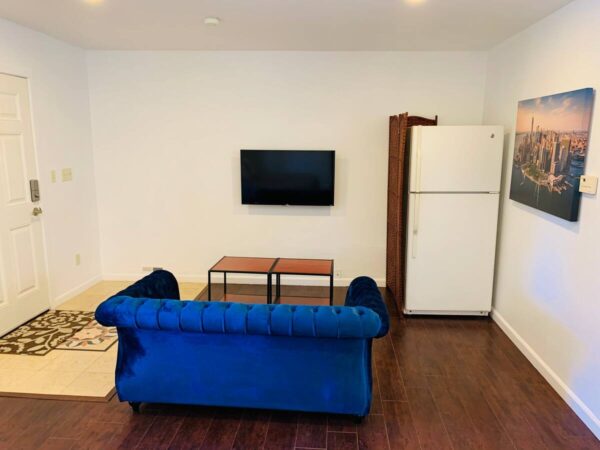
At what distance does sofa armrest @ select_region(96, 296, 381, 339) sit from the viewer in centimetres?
214

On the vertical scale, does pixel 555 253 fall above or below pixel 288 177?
below

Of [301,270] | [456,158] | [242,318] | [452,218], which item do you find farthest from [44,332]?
[456,158]

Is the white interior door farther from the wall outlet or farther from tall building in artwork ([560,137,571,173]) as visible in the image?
tall building in artwork ([560,137,571,173])

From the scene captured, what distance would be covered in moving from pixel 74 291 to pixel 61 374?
1.68 meters

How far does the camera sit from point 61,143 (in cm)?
421

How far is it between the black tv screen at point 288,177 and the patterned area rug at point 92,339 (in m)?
1.91

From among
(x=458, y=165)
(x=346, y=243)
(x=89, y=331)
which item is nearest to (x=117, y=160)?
(x=89, y=331)

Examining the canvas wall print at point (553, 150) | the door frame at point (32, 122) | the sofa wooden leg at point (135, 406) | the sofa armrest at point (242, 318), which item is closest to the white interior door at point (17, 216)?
the door frame at point (32, 122)

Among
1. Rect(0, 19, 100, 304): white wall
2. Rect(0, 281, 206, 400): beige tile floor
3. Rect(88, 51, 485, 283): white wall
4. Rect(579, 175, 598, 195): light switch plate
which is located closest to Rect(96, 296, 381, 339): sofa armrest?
Rect(0, 281, 206, 400): beige tile floor

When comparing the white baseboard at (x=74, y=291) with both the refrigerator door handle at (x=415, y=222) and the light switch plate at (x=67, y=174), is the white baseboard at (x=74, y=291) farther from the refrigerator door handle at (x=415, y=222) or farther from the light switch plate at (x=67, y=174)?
the refrigerator door handle at (x=415, y=222)

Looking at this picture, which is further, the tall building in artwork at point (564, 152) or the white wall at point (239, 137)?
the white wall at point (239, 137)

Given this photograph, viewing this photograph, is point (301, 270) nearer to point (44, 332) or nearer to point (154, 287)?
point (154, 287)

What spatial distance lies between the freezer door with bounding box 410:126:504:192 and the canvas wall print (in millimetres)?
210

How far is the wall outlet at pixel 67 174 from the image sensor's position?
426cm
